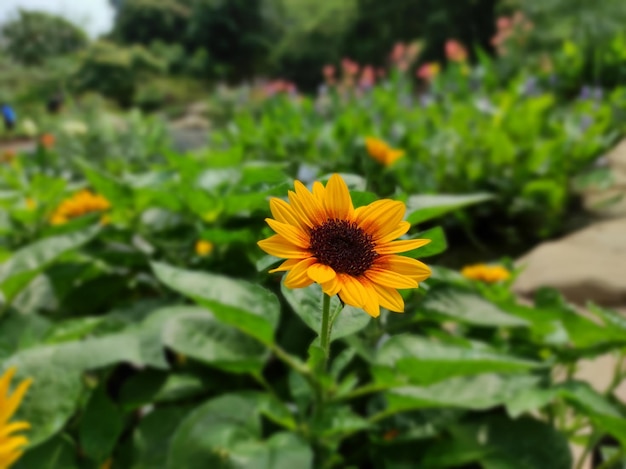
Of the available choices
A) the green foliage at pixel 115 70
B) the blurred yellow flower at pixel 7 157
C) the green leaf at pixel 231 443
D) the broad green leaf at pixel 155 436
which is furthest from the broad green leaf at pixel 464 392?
the green foliage at pixel 115 70

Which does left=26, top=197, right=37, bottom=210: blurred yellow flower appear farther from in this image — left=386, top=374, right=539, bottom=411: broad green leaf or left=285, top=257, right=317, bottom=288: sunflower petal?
left=285, top=257, right=317, bottom=288: sunflower petal

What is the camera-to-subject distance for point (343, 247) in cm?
25

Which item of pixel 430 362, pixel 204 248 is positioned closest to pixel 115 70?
pixel 204 248

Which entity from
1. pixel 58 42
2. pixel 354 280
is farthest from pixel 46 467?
pixel 58 42

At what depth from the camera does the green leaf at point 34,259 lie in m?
0.98

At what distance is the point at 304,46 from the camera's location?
15430 mm

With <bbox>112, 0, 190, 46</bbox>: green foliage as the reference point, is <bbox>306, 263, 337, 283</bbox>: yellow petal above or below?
below

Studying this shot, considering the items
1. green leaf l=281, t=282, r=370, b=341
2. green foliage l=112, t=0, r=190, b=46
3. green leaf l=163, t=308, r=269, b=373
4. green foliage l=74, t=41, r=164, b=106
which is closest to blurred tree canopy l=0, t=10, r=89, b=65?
green foliage l=112, t=0, r=190, b=46

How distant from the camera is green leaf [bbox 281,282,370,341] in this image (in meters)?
0.29

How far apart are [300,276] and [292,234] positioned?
0.07 ft

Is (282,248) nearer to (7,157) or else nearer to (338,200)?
(338,200)

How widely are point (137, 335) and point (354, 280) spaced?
27.4 inches

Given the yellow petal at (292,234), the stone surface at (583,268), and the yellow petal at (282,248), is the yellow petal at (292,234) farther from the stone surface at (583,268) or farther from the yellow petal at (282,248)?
the stone surface at (583,268)

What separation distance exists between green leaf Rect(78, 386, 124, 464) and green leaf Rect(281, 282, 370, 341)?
0.62 meters
